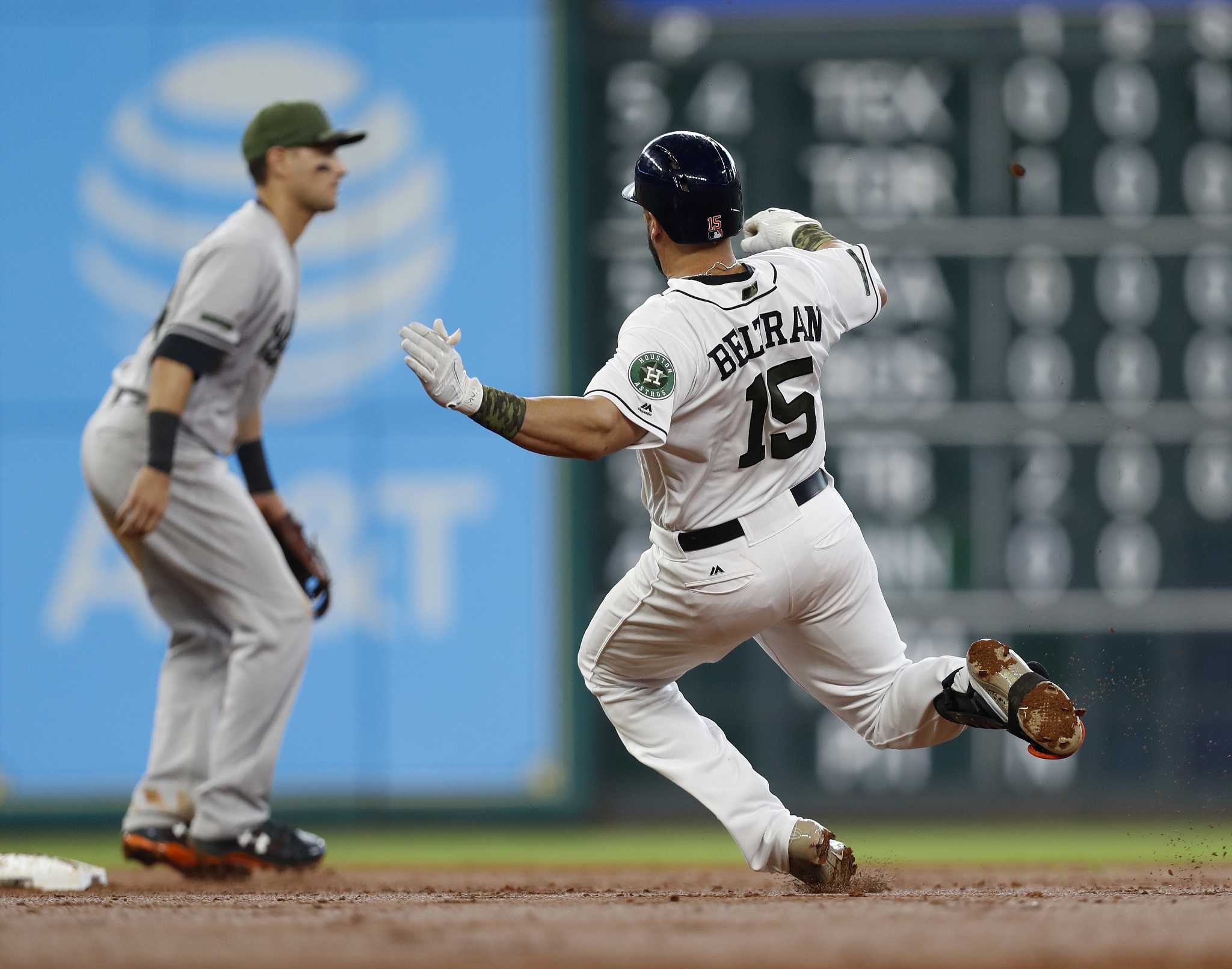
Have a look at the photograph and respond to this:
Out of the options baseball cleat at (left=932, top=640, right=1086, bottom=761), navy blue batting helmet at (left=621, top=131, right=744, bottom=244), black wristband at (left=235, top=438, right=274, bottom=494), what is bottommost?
baseball cleat at (left=932, top=640, right=1086, bottom=761)

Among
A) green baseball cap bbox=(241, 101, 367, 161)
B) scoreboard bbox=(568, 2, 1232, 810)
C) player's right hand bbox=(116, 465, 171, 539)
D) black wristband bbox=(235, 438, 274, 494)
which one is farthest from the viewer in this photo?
scoreboard bbox=(568, 2, 1232, 810)

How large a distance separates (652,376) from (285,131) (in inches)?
74.6

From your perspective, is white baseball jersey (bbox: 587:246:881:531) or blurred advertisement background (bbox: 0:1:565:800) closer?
white baseball jersey (bbox: 587:246:881:531)

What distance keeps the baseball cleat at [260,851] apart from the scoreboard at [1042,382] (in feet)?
8.62

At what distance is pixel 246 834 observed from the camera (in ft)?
13.6

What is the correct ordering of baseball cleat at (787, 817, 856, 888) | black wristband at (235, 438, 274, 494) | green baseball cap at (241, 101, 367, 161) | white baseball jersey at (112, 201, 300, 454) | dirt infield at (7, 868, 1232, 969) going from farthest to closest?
black wristband at (235, 438, 274, 494) < green baseball cap at (241, 101, 367, 161) < white baseball jersey at (112, 201, 300, 454) < baseball cleat at (787, 817, 856, 888) < dirt infield at (7, 868, 1232, 969)

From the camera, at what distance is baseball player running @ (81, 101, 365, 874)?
4152mm

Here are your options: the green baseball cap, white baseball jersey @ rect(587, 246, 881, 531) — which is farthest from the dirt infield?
the green baseball cap

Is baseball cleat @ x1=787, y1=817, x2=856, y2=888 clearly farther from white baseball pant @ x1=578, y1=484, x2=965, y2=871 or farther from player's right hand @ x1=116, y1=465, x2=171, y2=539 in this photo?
player's right hand @ x1=116, y1=465, x2=171, y2=539

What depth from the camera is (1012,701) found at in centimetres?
308

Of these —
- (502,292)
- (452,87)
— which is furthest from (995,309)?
(452,87)

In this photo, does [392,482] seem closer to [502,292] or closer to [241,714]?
[502,292]

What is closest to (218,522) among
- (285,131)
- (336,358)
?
(285,131)

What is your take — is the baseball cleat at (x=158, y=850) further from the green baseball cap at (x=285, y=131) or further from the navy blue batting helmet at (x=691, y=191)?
the navy blue batting helmet at (x=691, y=191)
